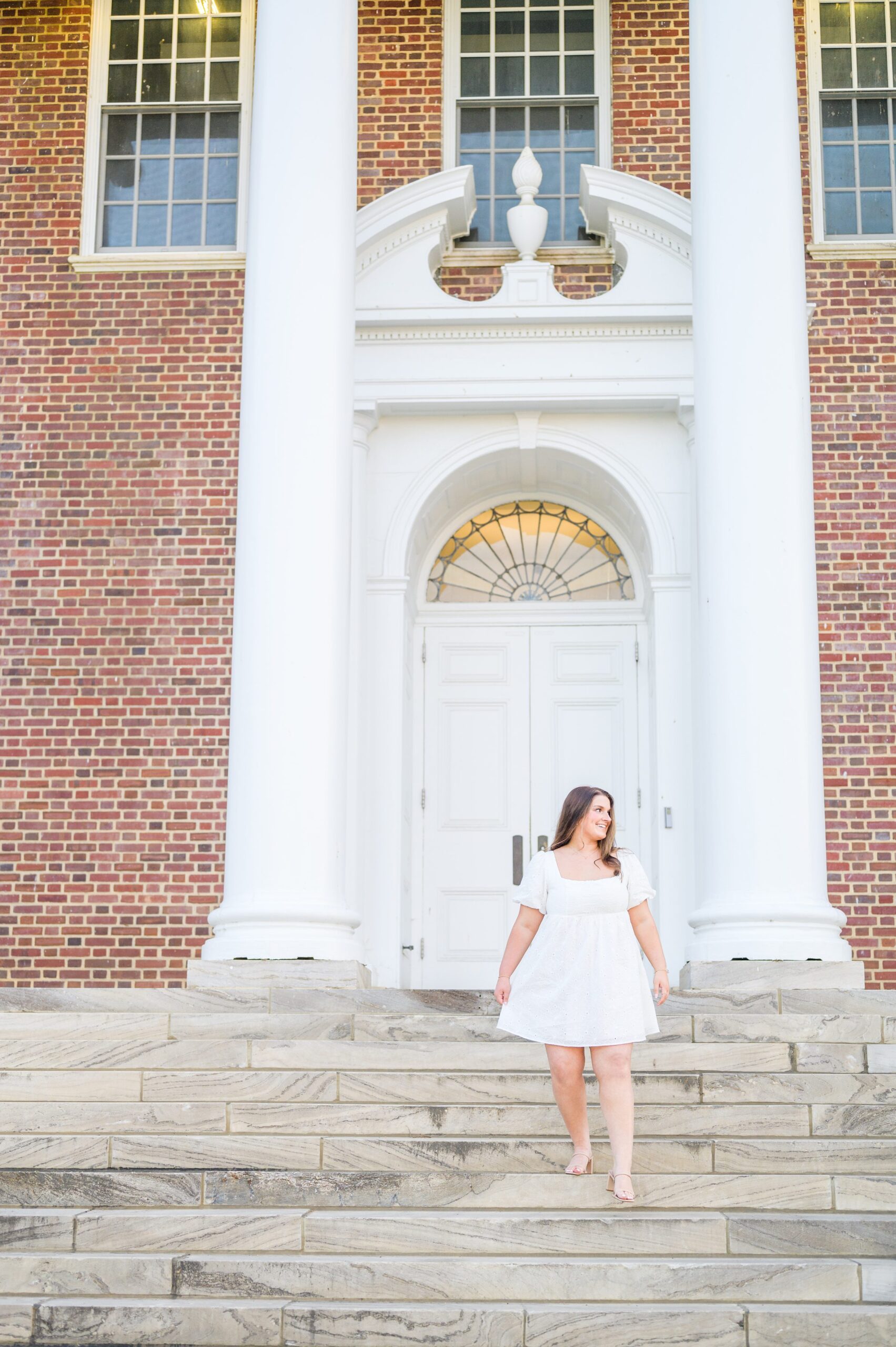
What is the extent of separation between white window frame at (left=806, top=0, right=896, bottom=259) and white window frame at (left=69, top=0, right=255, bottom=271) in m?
3.91

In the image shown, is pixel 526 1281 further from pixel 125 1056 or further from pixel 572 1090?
pixel 125 1056

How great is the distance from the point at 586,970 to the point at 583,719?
5.15 m

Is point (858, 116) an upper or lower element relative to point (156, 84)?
lower

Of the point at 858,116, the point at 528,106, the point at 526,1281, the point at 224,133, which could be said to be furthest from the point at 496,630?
the point at 526,1281

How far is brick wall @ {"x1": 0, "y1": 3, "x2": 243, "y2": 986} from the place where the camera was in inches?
393

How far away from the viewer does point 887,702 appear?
9938mm

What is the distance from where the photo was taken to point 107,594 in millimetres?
10320

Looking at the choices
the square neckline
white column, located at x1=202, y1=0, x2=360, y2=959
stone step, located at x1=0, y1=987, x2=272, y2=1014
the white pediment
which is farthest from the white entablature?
the square neckline

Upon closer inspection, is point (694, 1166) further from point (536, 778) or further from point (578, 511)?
point (578, 511)

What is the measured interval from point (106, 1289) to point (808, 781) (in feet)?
14.4

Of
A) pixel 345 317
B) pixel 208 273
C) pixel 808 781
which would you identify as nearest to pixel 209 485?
pixel 208 273

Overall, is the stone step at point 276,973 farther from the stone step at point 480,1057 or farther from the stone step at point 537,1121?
the stone step at point 537,1121

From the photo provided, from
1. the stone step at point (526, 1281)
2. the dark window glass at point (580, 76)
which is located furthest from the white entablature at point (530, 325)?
the stone step at point (526, 1281)

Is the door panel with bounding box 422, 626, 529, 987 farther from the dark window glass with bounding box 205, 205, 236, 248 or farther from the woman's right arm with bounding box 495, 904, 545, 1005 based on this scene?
the woman's right arm with bounding box 495, 904, 545, 1005
